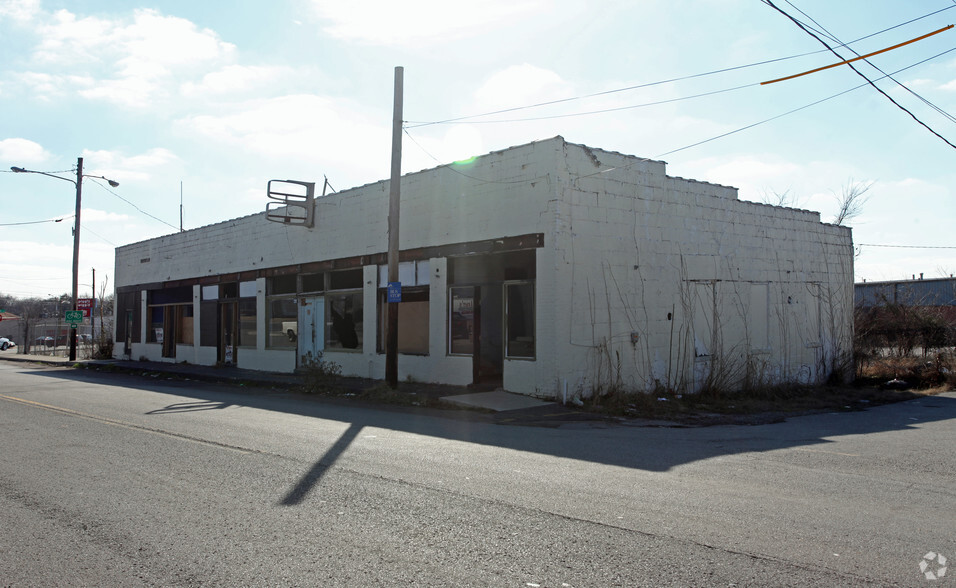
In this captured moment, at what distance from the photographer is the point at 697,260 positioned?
17.1 meters

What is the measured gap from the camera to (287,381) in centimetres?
1995

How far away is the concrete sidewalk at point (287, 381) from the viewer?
549 inches

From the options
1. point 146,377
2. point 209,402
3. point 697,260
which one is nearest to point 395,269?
point 209,402

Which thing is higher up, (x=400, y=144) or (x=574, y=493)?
(x=400, y=144)

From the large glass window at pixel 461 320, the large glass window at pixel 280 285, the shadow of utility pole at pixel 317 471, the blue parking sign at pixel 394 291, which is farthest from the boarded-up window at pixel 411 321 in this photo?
the shadow of utility pole at pixel 317 471

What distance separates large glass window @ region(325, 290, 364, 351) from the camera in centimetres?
2038

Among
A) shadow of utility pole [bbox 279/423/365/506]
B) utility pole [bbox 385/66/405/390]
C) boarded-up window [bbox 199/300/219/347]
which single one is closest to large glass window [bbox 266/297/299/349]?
boarded-up window [bbox 199/300/219/347]

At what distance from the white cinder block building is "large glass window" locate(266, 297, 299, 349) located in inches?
2.7

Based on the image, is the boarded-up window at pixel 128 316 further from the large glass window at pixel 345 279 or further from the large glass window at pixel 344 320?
the large glass window at pixel 345 279

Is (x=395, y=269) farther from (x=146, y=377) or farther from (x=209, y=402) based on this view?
(x=146, y=377)

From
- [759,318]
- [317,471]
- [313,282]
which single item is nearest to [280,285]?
[313,282]

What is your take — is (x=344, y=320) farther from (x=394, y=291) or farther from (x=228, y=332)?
(x=228, y=332)

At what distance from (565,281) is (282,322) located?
12.6 metres

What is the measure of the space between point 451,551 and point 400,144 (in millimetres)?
12305
